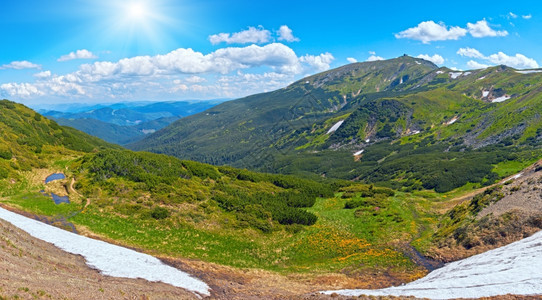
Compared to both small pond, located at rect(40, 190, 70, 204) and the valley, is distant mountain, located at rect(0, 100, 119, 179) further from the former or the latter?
small pond, located at rect(40, 190, 70, 204)

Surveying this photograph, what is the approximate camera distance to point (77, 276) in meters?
20.9

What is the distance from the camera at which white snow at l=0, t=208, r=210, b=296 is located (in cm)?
2444

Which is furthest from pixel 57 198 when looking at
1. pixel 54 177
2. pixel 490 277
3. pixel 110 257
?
pixel 490 277

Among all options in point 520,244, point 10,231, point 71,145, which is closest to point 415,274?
point 520,244

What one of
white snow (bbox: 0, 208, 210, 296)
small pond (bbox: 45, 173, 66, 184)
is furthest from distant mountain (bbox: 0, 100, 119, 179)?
white snow (bbox: 0, 208, 210, 296)

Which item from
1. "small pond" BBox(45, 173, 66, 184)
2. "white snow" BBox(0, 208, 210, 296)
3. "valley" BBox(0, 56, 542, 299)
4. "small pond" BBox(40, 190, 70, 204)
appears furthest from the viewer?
"small pond" BBox(45, 173, 66, 184)

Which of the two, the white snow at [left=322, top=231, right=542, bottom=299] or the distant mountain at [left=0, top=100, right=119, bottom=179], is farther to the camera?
the distant mountain at [left=0, top=100, right=119, bottom=179]

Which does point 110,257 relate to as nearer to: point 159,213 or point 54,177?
point 159,213

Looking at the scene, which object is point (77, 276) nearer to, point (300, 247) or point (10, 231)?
point (10, 231)

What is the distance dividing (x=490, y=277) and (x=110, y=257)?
3089cm

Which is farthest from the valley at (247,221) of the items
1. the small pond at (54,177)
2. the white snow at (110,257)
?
the white snow at (110,257)

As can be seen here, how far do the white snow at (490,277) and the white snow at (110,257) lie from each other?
12.5 metres

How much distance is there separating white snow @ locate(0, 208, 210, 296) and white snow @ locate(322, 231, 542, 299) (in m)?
12.5

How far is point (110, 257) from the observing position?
26.8m
